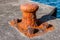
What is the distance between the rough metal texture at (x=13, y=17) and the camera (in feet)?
7.73

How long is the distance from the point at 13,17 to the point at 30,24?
18.4 inches

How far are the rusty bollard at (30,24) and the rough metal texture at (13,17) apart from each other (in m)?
0.07

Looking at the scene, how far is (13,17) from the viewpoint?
290 cm

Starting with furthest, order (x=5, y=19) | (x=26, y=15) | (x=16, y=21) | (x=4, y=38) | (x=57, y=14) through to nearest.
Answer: (x=57, y=14) < (x=5, y=19) < (x=16, y=21) < (x=26, y=15) < (x=4, y=38)

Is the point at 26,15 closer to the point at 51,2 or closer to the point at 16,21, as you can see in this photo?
the point at 16,21

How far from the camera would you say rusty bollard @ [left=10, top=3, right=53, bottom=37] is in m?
2.39

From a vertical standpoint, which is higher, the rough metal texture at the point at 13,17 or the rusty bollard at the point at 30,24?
the rusty bollard at the point at 30,24

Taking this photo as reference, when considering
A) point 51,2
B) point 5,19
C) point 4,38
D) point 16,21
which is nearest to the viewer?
point 4,38

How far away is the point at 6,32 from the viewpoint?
97.4 inches

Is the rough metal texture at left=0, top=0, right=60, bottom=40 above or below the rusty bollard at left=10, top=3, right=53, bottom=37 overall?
below

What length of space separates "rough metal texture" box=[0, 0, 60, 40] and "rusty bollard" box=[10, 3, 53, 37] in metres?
0.07

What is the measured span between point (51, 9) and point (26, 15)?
2.61 feet

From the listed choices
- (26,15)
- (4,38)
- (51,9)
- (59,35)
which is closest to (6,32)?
(4,38)

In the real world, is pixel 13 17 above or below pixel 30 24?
below
